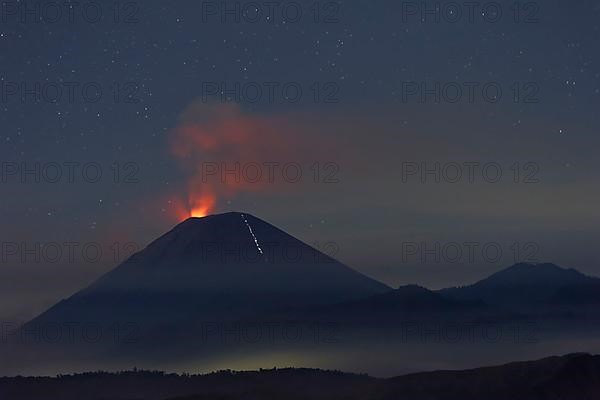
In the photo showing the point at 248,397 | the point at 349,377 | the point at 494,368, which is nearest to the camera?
the point at 494,368

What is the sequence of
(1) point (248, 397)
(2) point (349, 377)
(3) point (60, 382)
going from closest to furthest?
(1) point (248, 397), (2) point (349, 377), (3) point (60, 382)

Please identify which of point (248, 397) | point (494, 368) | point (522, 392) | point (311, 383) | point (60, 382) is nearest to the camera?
point (522, 392)

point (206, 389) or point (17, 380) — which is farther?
point (17, 380)

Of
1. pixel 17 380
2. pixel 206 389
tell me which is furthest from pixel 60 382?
pixel 206 389

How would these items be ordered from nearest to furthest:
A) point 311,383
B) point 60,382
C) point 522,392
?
point 522,392 < point 311,383 < point 60,382

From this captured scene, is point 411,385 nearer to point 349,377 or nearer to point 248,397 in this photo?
point 248,397

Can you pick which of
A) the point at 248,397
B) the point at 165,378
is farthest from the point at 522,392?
the point at 165,378

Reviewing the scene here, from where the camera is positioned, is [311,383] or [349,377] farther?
[349,377]

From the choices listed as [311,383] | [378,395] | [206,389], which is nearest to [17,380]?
[206,389]

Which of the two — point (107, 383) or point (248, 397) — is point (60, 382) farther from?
point (248, 397)
